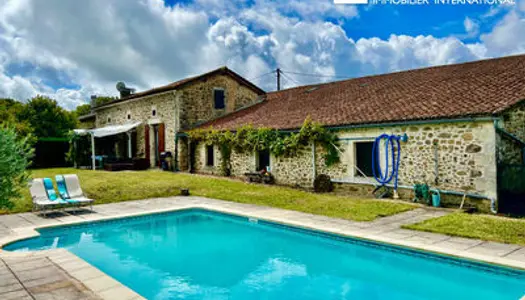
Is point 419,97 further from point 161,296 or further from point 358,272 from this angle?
point 161,296

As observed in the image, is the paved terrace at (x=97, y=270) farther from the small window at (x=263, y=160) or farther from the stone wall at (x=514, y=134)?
the small window at (x=263, y=160)

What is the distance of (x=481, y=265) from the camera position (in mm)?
6008

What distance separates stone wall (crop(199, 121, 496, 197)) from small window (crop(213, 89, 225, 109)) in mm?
10862

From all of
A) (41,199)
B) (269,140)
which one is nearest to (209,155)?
(269,140)

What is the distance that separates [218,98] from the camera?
24.2 meters

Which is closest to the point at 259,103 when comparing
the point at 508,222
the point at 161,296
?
the point at 508,222

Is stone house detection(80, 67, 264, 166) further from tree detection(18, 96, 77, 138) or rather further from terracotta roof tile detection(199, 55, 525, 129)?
tree detection(18, 96, 77, 138)

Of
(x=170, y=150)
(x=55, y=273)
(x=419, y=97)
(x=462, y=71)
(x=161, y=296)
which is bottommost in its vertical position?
(x=161, y=296)

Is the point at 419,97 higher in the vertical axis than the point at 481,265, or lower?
higher

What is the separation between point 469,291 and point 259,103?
66.6ft

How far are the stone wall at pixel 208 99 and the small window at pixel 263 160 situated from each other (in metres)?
6.49

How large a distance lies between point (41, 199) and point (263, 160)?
993 centimetres

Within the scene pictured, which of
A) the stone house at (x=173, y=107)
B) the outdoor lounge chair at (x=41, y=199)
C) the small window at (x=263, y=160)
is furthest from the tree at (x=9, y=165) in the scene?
the stone house at (x=173, y=107)

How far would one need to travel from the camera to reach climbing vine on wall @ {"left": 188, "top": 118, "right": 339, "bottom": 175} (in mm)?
14672
